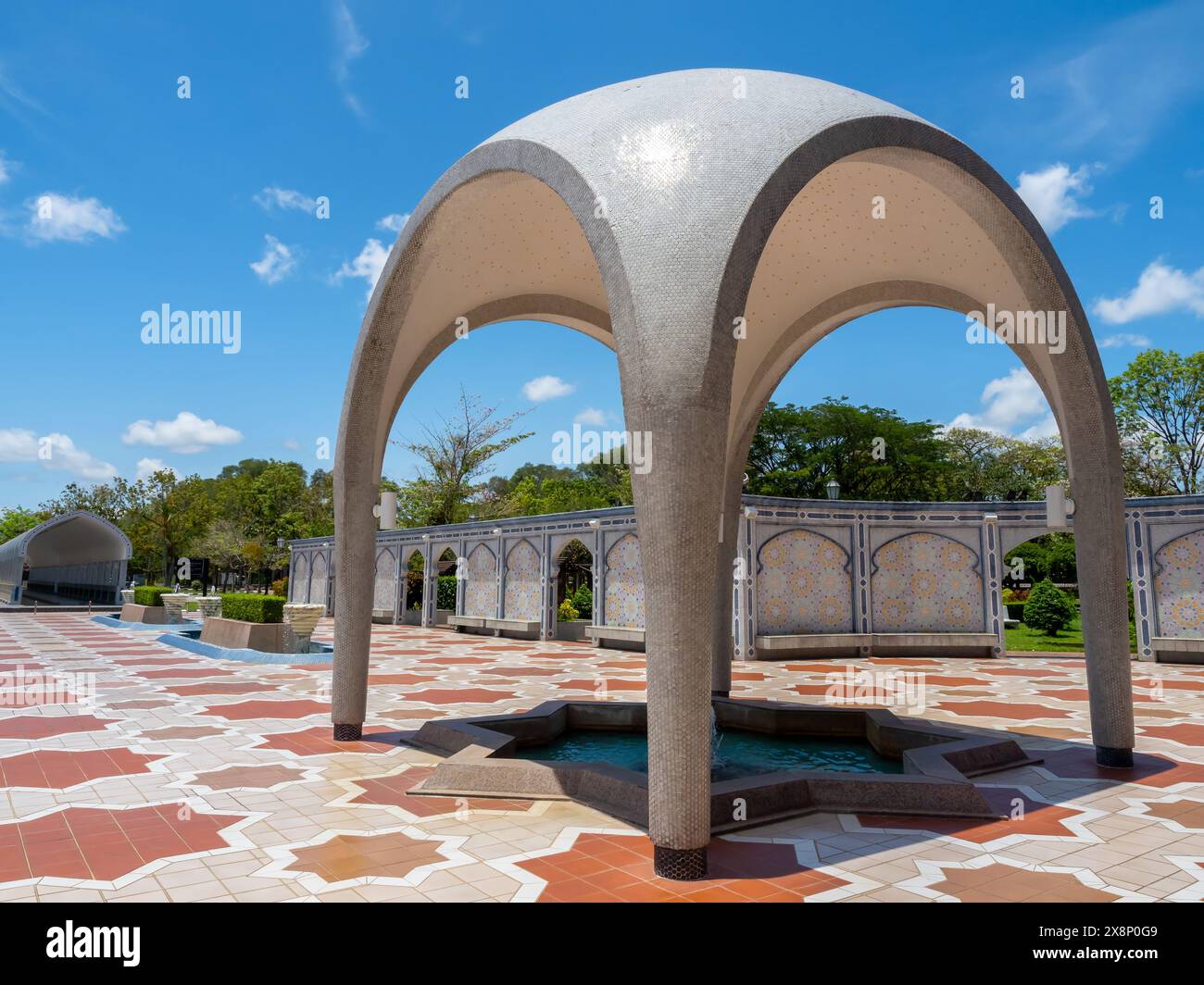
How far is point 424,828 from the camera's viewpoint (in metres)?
4.65

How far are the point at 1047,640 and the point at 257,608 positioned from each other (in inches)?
807

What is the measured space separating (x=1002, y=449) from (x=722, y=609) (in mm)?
35060

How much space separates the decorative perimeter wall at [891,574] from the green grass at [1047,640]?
12.6 feet

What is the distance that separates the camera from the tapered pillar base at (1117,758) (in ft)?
20.8

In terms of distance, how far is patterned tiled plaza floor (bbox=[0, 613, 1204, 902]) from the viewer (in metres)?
3.73

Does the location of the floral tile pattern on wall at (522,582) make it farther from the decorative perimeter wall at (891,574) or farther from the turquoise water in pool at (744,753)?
the turquoise water in pool at (744,753)

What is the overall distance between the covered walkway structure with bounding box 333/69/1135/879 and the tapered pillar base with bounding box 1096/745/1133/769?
0.02m

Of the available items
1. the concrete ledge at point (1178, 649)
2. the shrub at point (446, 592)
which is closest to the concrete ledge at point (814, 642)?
the concrete ledge at point (1178, 649)

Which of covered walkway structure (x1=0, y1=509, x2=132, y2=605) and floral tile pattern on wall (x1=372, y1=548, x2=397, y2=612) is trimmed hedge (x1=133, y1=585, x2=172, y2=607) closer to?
floral tile pattern on wall (x1=372, y1=548, x2=397, y2=612)

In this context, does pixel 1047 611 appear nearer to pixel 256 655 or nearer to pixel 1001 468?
pixel 1001 468

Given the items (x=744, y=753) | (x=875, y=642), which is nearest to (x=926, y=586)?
(x=875, y=642)

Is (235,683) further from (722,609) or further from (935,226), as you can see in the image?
(935,226)

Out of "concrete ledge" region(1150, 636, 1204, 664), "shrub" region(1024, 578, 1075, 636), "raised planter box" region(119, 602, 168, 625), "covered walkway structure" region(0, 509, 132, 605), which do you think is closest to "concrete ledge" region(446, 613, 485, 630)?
"raised planter box" region(119, 602, 168, 625)
